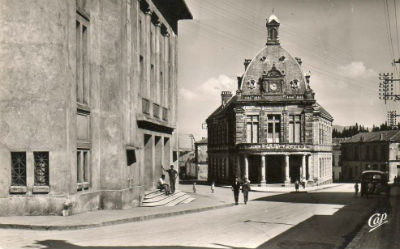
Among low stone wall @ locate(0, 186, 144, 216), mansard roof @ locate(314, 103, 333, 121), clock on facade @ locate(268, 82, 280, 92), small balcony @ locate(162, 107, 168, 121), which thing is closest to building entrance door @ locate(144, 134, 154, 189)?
small balcony @ locate(162, 107, 168, 121)

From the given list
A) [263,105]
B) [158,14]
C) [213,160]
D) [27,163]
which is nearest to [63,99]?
[27,163]

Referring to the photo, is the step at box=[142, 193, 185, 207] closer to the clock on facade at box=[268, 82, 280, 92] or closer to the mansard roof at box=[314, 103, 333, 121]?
the clock on facade at box=[268, 82, 280, 92]

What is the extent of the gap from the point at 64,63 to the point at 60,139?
8.87 feet

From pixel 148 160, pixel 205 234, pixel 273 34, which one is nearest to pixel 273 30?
pixel 273 34

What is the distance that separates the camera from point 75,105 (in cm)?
1844

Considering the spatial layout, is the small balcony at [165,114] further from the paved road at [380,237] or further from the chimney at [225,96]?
the chimney at [225,96]

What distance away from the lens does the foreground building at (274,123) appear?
5334 centimetres

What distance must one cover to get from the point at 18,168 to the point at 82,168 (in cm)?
268

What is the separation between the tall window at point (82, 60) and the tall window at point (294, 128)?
37069 mm

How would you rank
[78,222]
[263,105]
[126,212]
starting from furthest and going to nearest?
[263,105] → [126,212] → [78,222]

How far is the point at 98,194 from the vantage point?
2050 cm

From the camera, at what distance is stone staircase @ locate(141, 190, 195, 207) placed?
23.3 metres

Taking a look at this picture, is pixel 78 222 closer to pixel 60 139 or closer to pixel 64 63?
pixel 60 139

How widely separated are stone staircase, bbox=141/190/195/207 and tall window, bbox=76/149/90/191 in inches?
158
